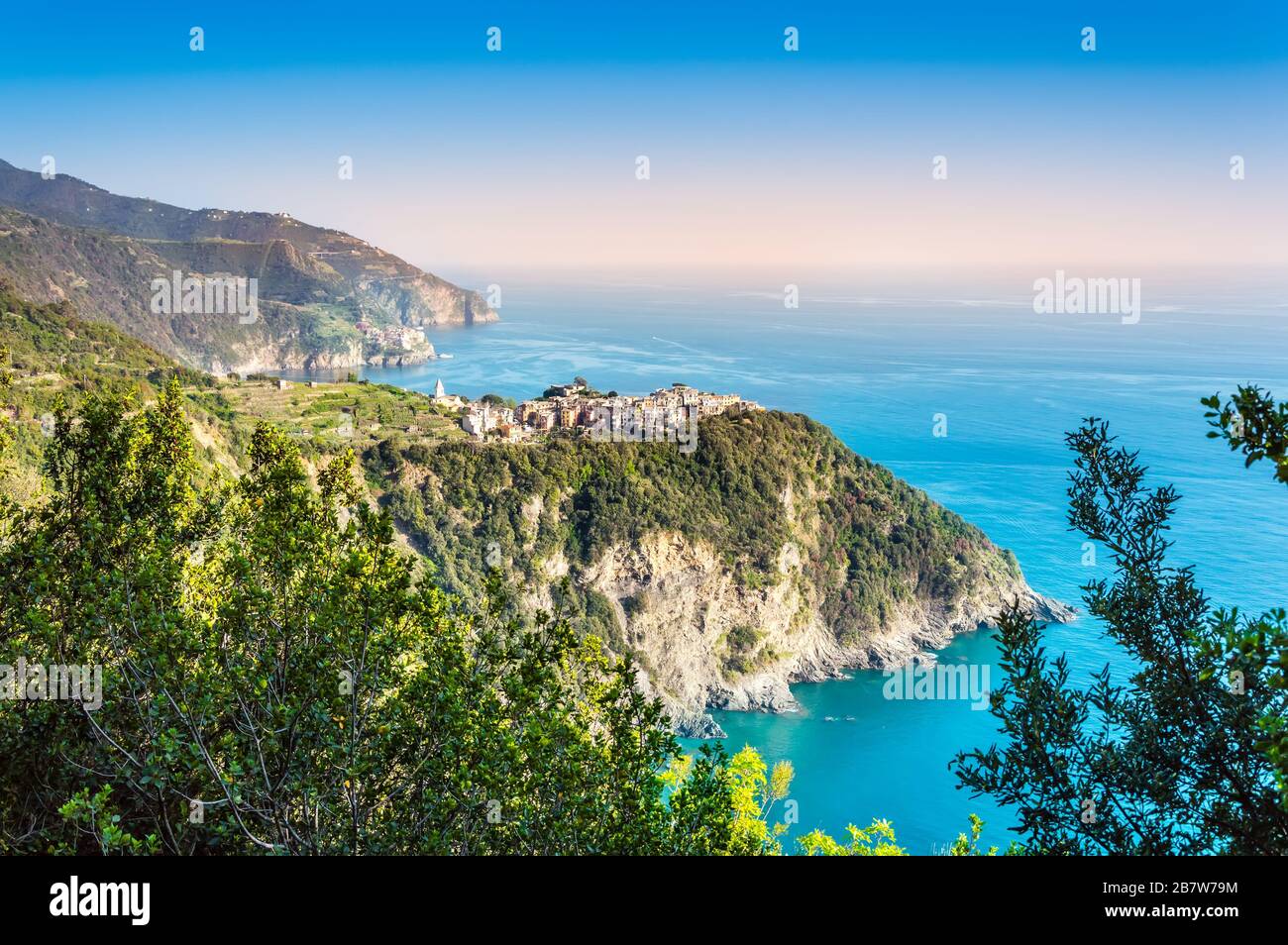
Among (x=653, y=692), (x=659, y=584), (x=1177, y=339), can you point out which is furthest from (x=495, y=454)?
(x=1177, y=339)

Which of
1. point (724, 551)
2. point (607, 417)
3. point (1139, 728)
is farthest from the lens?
point (607, 417)

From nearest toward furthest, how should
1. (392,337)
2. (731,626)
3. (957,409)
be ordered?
(731,626) → (957,409) → (392,337)

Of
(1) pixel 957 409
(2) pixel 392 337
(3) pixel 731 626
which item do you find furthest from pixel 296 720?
(2) pixel 392 337

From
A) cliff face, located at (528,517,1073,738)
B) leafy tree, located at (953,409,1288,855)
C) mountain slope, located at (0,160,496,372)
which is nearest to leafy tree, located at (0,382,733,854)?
leafy tree, located at (953,409,1288,855)

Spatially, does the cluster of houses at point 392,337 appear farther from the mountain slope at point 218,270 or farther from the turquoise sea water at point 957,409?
the turquoise sea water at point 957,409

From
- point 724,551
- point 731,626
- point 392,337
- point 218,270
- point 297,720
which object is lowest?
point 731,626

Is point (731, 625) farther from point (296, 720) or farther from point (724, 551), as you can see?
point (296, 720)

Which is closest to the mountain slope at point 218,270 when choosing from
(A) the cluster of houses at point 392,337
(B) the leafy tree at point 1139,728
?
(A) the cluster of houses at point 392,337
